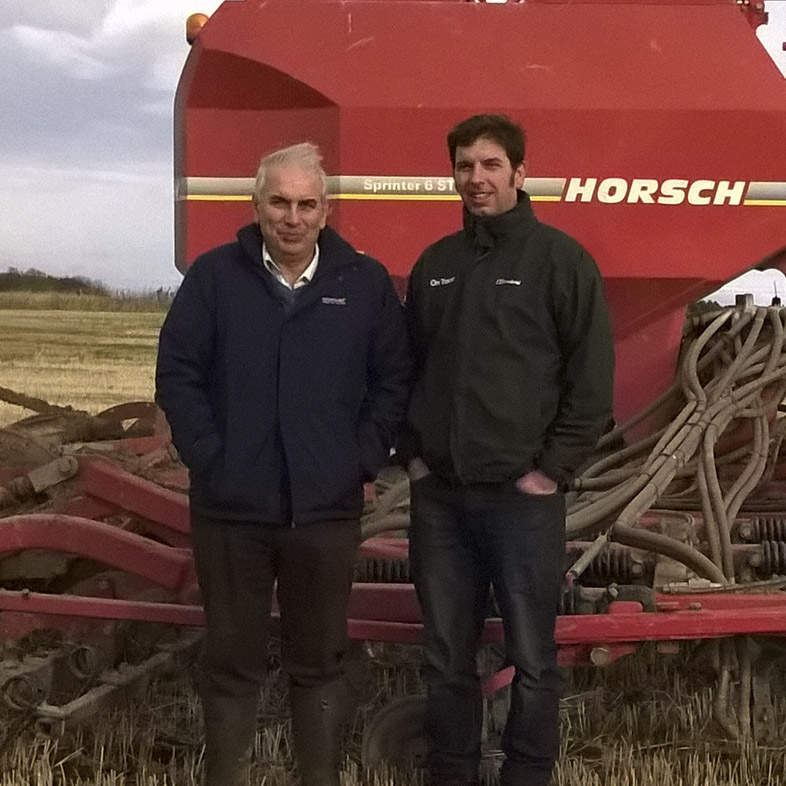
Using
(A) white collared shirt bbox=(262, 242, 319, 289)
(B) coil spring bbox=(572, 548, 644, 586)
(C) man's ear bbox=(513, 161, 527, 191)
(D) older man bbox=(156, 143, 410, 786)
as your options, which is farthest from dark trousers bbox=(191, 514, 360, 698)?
(B) coil spring bbox=(572, 548, 644, 586)

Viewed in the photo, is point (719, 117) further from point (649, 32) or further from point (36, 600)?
→ point (36, 600)

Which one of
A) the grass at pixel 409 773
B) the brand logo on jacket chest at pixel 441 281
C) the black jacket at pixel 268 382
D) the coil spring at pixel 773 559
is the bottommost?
the grass at pixel 409 773

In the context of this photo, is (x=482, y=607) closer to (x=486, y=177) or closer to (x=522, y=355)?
(x=522, y=355)

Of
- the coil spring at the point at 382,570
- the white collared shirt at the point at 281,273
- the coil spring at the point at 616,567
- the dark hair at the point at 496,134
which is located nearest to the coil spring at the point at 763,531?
the coil spring at the point at 616,567

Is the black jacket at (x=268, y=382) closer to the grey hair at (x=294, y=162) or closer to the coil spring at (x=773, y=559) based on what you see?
the grey hair at (x=294, y=162)

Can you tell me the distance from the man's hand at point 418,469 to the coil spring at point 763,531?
1.14 metres

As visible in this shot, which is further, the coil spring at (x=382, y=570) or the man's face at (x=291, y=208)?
the coil spring at (x=382, y=570)

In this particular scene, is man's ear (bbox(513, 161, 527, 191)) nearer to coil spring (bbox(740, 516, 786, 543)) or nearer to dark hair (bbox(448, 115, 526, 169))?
dark hair (bbox(448, 115, 526, 169))

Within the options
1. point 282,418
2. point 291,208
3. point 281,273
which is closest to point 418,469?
point 282,418

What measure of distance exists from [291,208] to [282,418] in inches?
14.9

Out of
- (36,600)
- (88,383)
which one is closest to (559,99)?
(36,600)

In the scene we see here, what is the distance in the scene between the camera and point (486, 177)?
6.08ft

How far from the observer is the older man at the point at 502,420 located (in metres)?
1.87

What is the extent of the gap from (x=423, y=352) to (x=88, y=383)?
629 centimetres
